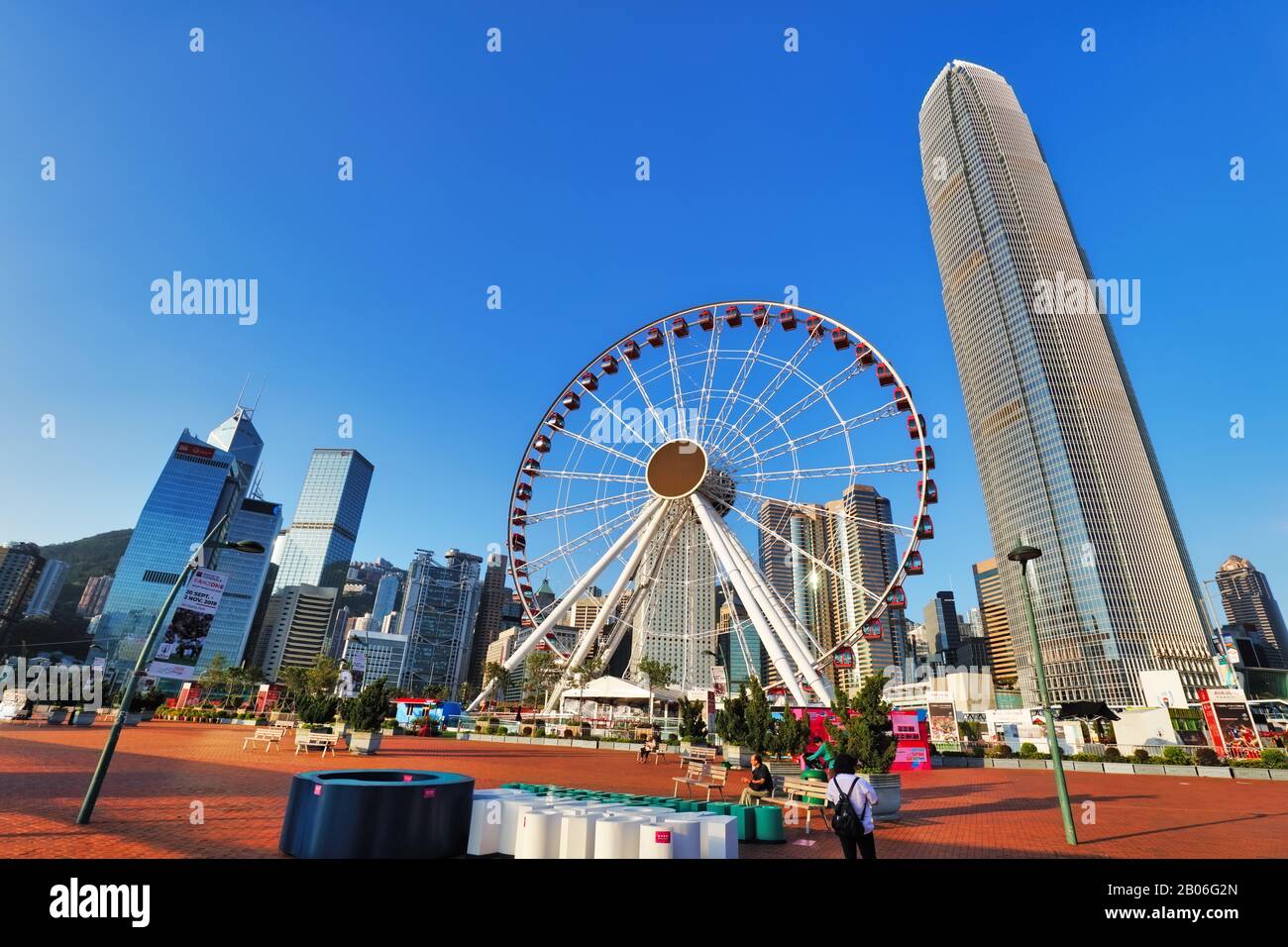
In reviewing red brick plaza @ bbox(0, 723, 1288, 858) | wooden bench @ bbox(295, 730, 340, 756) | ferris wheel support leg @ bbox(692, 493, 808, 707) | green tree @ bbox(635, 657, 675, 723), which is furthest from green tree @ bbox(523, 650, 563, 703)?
→ wooden bench @ bbox(295, 730, 340, 756)

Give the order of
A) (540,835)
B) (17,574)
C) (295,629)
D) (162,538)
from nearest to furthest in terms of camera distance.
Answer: (540,835), (17,574), (162,538), (295,629)

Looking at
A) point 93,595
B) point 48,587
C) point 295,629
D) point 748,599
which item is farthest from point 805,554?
point 93,595

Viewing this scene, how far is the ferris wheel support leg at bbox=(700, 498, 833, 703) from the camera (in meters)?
29.8

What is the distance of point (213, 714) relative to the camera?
134 ft

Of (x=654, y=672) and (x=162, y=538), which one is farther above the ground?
(x=162, y=538)

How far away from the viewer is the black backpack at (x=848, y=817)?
705cm

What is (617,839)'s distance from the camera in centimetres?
725

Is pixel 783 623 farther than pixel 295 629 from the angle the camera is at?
No

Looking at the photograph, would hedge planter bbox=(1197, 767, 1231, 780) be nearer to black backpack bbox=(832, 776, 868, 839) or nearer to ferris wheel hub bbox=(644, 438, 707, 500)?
ferris wheel hub bbox=(644, 438, 707, 500)

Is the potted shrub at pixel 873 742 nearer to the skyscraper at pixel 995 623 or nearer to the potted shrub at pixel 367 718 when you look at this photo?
the potted shrub at pixel 367 718

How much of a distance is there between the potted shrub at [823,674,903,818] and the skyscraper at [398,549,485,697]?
174846 millimetres

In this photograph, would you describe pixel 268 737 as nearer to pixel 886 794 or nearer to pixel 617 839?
pixel 617 839

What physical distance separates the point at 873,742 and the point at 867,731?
0.26 meters
